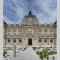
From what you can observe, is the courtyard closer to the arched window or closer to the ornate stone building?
the ornate stone building

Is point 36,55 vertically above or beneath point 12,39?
beneath

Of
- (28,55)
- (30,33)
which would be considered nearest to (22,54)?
(28,55)

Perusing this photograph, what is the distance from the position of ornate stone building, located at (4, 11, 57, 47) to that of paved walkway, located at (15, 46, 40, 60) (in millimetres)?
64

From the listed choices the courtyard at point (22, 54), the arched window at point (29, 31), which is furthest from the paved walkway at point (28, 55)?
the arched window at point (29, 31)

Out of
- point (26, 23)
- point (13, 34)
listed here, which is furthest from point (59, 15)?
point (13, 34)

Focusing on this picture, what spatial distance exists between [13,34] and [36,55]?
0.34 meters

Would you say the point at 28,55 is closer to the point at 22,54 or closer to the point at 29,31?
the point at 22,54

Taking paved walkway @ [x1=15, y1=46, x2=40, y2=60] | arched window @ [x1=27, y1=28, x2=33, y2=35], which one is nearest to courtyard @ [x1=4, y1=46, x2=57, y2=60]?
paved walkway @ [x1=15, y1=46, x2=40, y2=60]

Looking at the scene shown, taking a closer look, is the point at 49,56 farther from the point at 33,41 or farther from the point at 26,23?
the point at 26,23

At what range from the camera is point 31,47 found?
87.8 inches

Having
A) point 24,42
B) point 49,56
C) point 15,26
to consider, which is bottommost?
point 49,56

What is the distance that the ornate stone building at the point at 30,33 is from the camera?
2238 millimetres

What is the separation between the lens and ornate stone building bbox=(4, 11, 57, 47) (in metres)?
2.24

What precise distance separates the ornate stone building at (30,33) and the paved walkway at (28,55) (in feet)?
0.21
